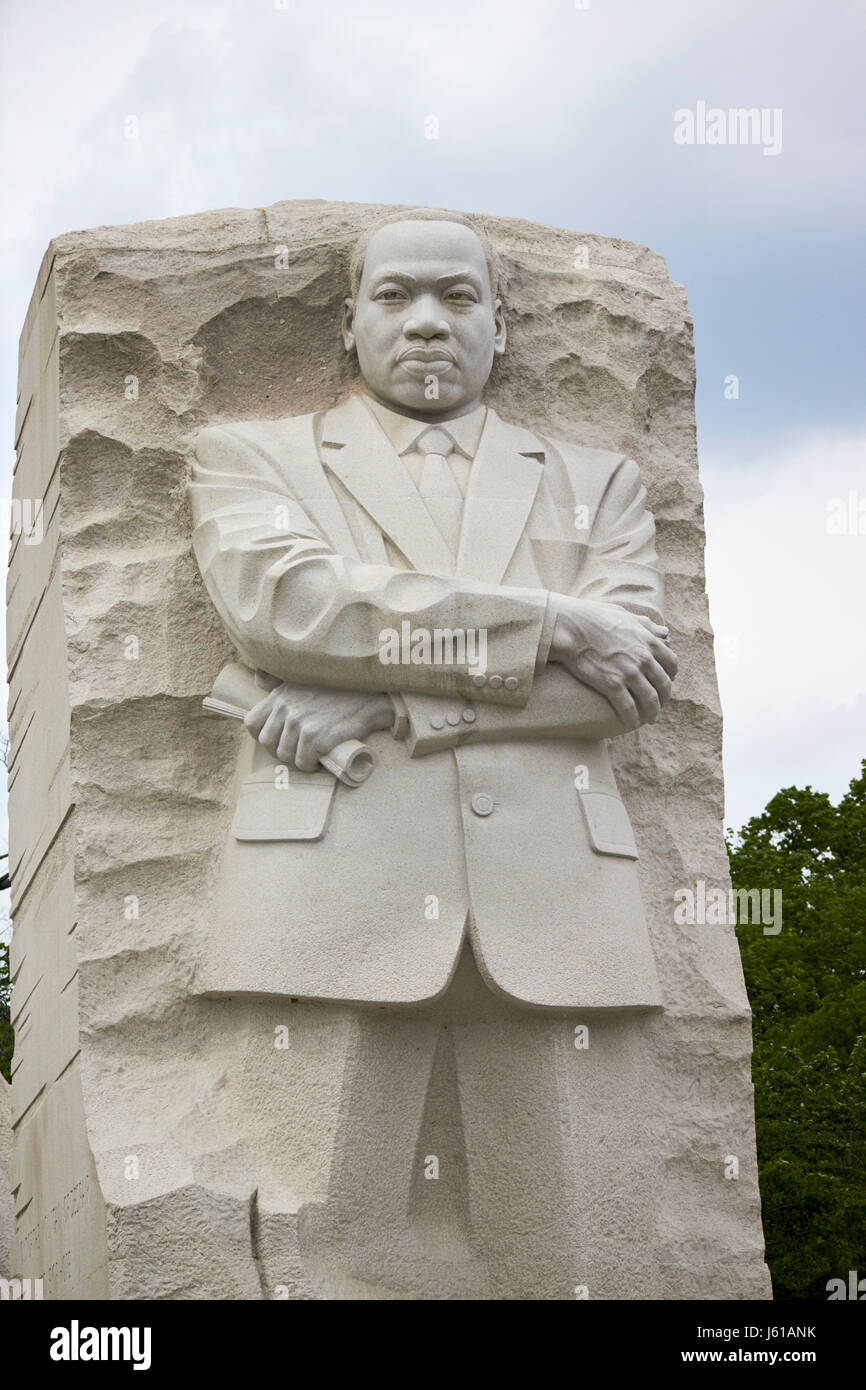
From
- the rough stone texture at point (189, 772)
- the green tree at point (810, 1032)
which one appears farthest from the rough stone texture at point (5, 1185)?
the green tree at point (810, 1032)

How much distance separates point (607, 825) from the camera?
5711mm

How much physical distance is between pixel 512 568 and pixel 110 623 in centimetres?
119

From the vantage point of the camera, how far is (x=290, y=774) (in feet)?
18.4

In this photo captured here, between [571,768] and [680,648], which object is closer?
[571,768]

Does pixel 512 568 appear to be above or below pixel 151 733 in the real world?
above

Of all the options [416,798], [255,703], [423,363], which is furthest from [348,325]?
[416,798]

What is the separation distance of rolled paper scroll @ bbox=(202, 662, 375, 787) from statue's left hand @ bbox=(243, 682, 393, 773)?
1.4 inches

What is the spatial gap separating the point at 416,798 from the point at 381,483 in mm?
961

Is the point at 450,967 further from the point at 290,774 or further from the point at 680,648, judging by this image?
the point at 680,648

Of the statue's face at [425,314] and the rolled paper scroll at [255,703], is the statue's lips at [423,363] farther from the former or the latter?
the rolled paper scroll at [255,703]

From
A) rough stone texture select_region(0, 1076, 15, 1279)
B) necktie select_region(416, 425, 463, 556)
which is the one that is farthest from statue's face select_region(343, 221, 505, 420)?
rough stone texture select_region(0, 1076, 15, 1279)

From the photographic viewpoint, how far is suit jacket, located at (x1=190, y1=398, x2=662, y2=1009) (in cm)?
541

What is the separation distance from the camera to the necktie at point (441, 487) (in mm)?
5875
